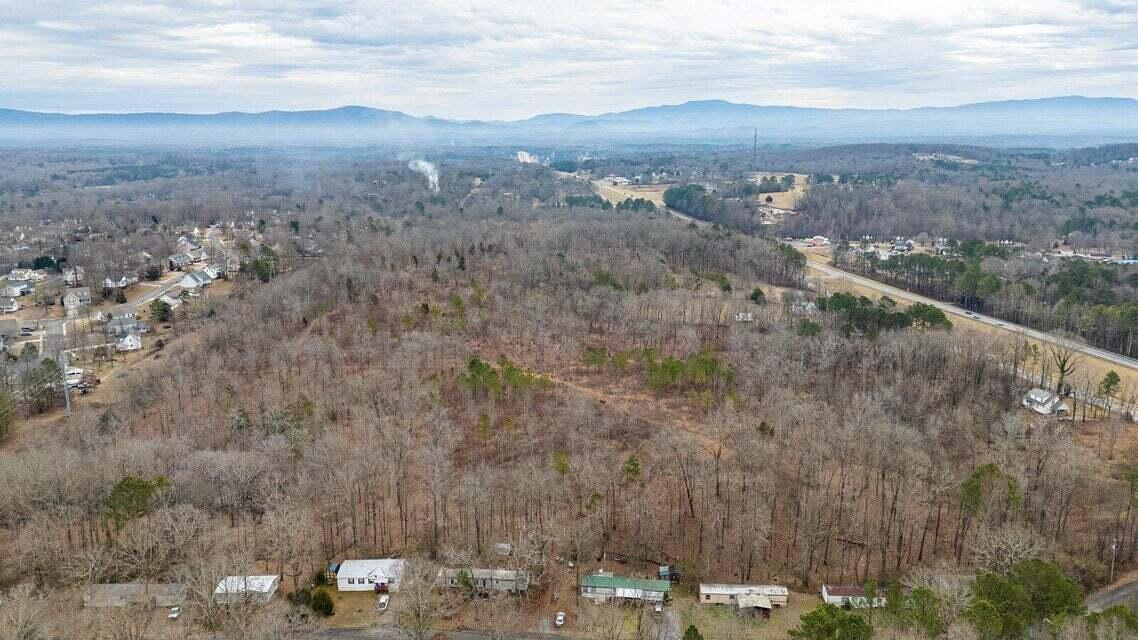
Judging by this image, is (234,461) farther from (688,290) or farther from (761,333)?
(688,290)

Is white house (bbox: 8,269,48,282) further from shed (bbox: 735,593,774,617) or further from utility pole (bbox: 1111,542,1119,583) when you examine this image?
utility pole (bbox: 1111,542,1119,583)

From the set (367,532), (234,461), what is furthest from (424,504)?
(234,461)

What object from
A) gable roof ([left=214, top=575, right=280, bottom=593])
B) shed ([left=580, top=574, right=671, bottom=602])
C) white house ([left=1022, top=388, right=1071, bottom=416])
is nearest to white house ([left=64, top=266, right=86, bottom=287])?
gable roof ([left=214, top=575, right=280, bottom=593])

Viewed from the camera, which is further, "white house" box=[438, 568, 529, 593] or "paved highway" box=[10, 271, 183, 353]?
"paved highway" box=[10, 271, 183, 353]

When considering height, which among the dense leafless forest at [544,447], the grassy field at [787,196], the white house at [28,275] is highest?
the grassy field at [787,196]

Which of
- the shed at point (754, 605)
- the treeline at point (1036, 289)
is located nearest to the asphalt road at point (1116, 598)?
the shed at point (754, 605)

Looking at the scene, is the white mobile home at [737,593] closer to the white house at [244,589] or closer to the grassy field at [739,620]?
the grassy field at [739,620]

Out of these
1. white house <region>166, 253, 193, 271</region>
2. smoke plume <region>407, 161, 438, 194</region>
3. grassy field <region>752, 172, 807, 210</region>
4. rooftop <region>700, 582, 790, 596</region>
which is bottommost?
rooftop <region>700, 582, 790, 596</region>
